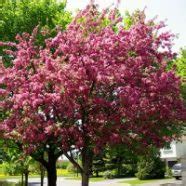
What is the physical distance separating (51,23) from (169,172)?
1242 inches

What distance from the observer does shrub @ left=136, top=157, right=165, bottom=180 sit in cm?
4584

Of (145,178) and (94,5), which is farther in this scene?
(145,178)

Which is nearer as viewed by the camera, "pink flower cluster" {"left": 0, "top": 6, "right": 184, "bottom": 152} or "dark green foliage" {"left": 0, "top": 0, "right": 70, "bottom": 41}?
"pink flower cluster" {"left": 0, "top": 6, "right": 184, "bottom": 152}

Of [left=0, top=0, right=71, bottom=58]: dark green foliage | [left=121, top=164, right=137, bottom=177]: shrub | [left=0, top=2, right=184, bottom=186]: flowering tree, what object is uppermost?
[left=0, top=0, right=71, bottom=58]: dark green foliage

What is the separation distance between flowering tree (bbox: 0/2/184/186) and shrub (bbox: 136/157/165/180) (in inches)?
1219

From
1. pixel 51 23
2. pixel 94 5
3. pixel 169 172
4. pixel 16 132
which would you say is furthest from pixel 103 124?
pixel 169 172

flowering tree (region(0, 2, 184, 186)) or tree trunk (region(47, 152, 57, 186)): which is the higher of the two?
flowering tree (region(0, 2, 184, 186))

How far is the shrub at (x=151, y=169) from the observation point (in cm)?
4584

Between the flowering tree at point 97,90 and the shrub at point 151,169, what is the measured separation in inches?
1219

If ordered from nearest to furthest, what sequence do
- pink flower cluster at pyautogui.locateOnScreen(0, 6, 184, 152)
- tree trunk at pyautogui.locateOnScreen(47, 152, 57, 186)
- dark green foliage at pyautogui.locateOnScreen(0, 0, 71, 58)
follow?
pink flower cluster at pyautogui.locateOnScreen(0, 6, 184, 152) → dark green foliage at pyautogui.locateOnScreen(0, 0, 71, 58) → tree trunk at pyautogui.locateOnScreen(47, 152, 57, 186)

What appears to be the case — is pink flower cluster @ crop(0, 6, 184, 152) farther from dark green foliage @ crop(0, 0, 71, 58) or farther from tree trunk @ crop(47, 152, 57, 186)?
tree trunk @ crop(47, 152, 57, 186)

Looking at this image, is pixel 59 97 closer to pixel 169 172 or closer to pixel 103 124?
pixel 103 124

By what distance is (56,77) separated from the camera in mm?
14078

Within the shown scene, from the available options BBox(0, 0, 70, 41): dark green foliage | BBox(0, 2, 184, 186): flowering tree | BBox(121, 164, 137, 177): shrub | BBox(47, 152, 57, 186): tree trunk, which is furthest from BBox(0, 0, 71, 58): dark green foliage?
BBox(121, 164, 137, 177): shrub
